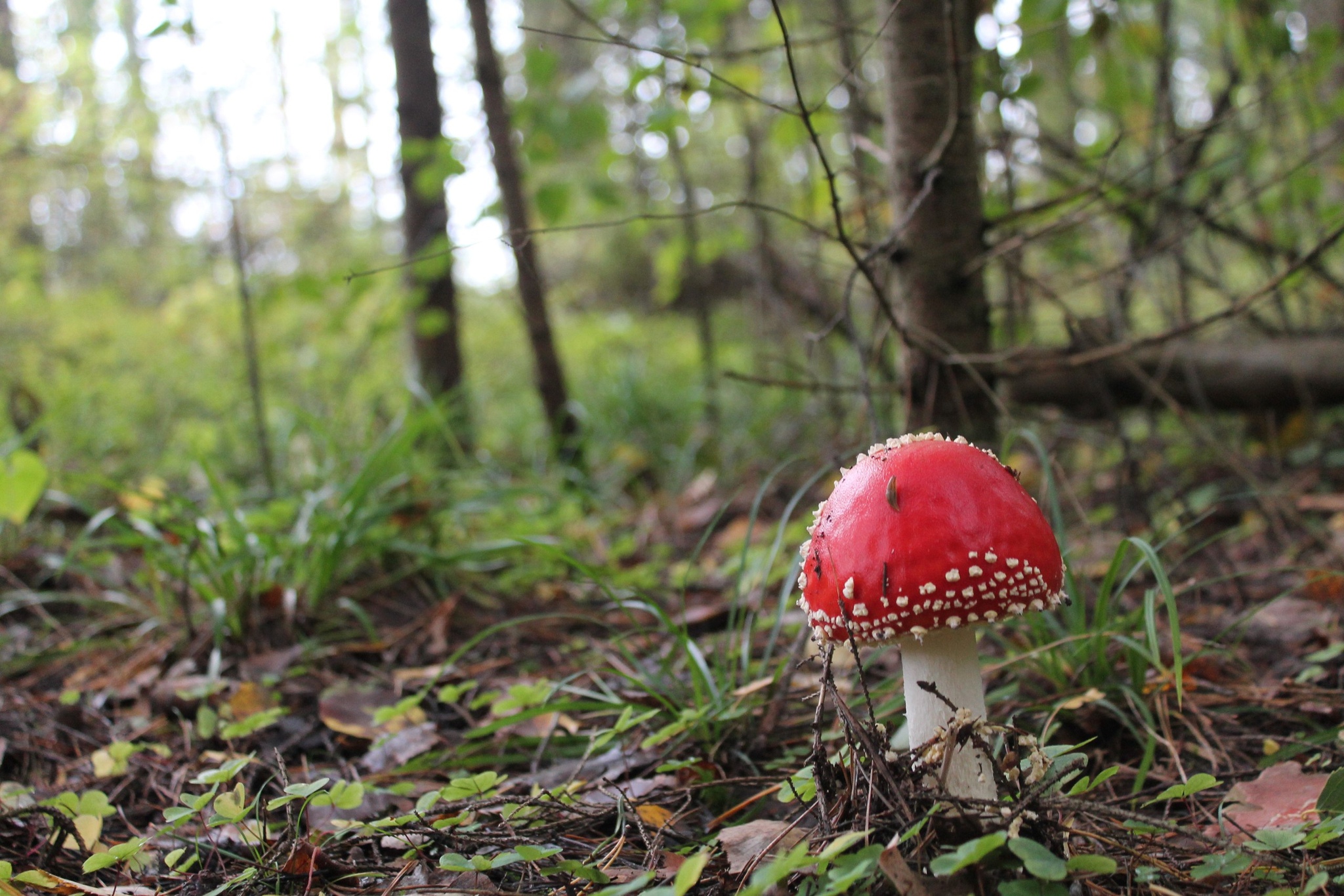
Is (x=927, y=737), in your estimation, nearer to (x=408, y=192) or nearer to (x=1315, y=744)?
(x=1315, y=744)

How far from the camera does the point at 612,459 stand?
4.98 m

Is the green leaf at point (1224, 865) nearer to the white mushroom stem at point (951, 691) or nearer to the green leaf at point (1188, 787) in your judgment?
the green leaf at point (1188, 787)

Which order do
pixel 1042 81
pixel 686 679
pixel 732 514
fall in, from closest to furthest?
pixel 686 679 → pixel 1042 81 → pixel 732 514

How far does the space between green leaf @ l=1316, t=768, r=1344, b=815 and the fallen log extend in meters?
2.35

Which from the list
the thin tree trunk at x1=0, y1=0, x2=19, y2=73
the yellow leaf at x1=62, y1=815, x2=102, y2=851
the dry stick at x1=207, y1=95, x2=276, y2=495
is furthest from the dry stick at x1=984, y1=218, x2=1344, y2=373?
the thin tree trunk at x1=0, y1=0, x2=19, y2=73

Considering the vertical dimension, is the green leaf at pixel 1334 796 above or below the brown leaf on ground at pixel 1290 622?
above

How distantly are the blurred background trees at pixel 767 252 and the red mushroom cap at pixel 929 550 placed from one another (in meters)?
0.68

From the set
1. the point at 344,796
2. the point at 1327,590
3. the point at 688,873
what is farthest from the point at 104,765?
the point at 1327,590

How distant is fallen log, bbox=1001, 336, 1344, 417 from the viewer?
11.8ft

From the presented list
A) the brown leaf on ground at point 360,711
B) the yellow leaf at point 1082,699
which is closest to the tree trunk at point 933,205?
the yellow leaf at point 1082,699

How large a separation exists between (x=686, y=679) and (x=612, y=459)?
9.26 feet

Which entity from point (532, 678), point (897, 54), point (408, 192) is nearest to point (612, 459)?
point (408, 192)

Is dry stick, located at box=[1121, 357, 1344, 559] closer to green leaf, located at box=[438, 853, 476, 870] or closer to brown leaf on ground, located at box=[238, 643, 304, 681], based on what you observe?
green leaf, located at box=[438, 853, 476, 870]

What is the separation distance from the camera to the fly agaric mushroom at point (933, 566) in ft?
4.36
